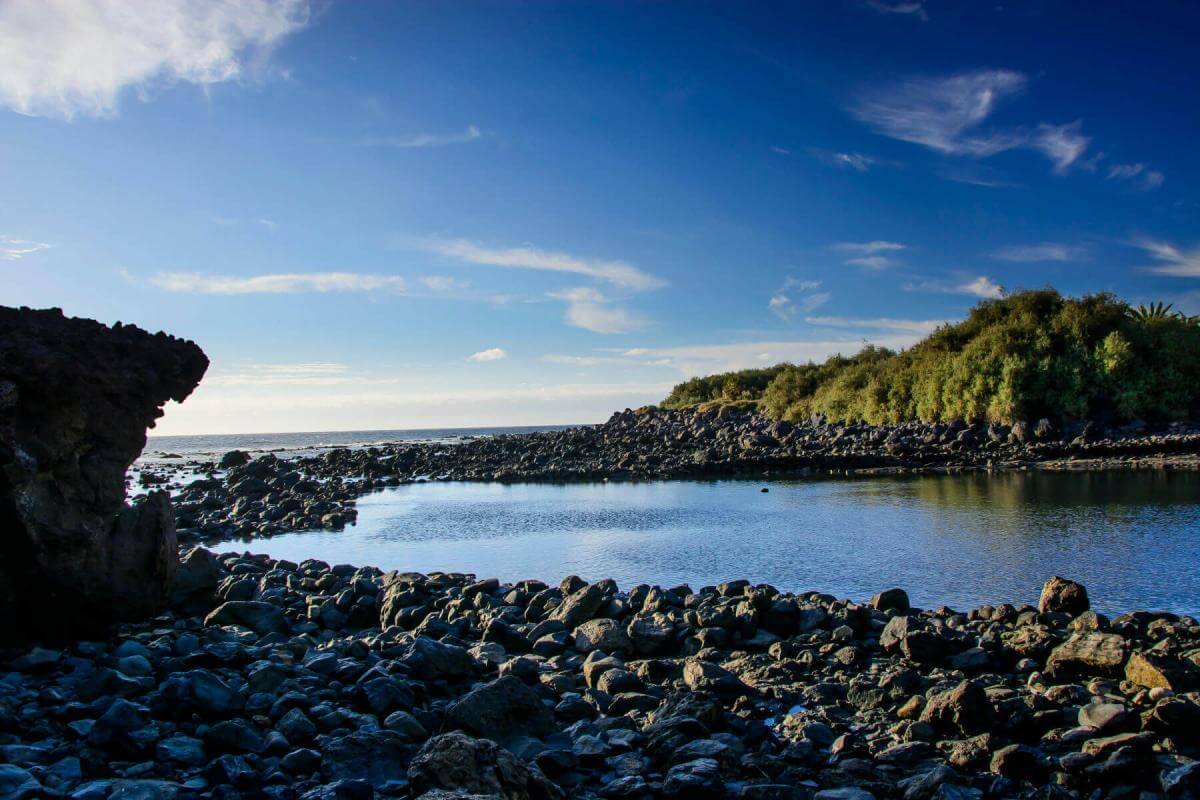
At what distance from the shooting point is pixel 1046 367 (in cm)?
4434

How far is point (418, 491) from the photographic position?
41.1 metres

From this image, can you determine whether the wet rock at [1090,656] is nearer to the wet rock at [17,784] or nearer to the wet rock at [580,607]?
the wet rock at [580,607]

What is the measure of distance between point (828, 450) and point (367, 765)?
43.4 meters

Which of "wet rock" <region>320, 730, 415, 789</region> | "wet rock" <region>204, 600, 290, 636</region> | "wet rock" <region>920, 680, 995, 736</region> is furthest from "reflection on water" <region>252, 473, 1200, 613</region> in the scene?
"wet rock" <region>320, 730, 415, 789</region>

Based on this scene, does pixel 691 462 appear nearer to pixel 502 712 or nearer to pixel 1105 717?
pixel 1105 717

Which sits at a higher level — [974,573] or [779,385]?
[779,385]

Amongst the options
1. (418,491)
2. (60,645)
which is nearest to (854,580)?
(60,645)

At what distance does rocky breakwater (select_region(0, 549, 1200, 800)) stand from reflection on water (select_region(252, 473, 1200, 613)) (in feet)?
12.4

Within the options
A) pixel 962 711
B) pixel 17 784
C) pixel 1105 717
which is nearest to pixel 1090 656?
pixel 1105 717

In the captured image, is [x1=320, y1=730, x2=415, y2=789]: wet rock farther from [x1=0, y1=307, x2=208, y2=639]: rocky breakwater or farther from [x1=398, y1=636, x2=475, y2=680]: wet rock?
[x1=0, y1=307, x2=208, y2=639]: rocky breakwater

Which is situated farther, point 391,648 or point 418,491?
point 418,491

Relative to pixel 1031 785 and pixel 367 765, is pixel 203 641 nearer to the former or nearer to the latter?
pixel 367 765

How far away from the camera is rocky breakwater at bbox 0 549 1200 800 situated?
5.97 metres

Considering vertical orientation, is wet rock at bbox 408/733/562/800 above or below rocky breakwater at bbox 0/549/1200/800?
above
